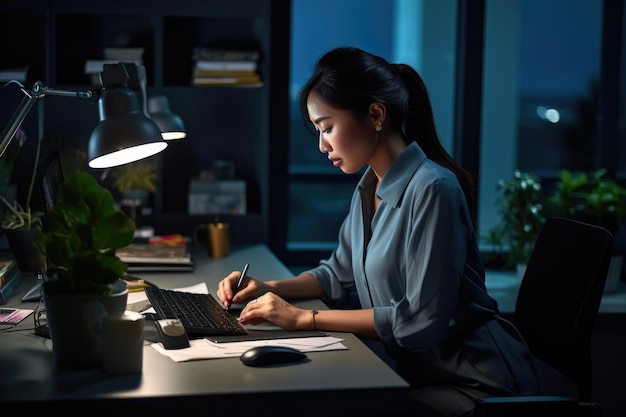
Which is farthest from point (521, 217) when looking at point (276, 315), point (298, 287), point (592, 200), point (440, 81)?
point (276, 315)

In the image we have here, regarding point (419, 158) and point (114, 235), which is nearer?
point (114, 235)

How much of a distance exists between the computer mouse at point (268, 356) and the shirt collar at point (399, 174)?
2.16 feet

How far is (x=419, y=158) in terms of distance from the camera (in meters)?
2.23

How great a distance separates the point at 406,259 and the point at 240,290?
18.6 inches

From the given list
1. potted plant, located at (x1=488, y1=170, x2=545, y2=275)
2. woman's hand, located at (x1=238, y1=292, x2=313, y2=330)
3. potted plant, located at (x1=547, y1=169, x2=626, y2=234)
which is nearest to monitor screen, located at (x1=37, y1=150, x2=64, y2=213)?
woman's hand, located at (x1=238, y1=292, x2=313, y2=330)

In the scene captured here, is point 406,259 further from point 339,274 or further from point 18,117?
point 18,117

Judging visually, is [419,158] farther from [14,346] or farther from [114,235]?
[14,346]

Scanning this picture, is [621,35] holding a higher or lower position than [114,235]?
higher

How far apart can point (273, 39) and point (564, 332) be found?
1.98 metres

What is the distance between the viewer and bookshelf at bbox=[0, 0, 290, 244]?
138 inches

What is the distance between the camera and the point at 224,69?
3.48 metres

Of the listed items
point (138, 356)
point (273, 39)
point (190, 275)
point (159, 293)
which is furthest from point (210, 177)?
point (138, 356)

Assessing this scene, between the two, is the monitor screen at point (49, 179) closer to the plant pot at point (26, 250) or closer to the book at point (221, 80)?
the plant pot at point (26, 250)

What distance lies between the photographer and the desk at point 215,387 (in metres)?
1.43
